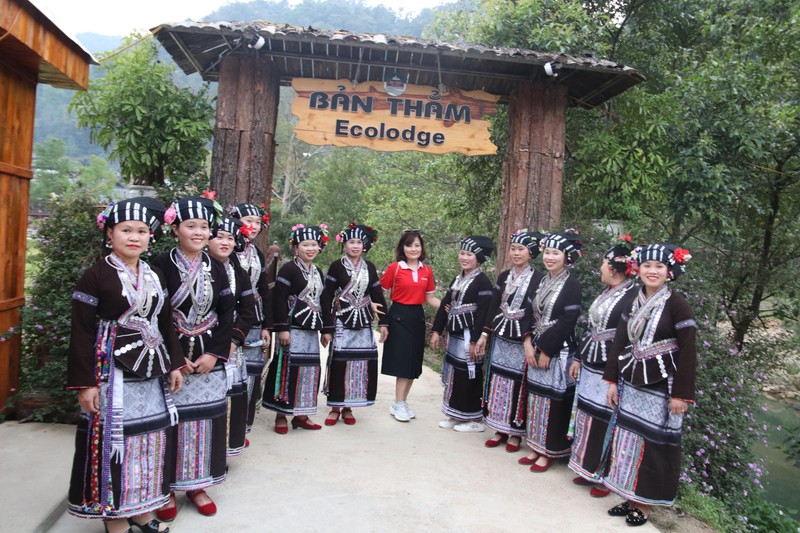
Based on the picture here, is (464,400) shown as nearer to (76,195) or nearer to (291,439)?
(291,439)

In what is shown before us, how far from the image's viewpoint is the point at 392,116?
6488mm

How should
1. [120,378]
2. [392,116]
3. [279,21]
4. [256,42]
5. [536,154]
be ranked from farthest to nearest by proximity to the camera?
[279,21] → [536,154] → [392,116] → [256,42] → [120,378]

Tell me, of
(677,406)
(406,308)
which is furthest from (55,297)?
(677,406)

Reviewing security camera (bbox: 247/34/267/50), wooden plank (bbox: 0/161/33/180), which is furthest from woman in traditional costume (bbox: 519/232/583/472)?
wooden plank (bbox: 0/161/33/180)

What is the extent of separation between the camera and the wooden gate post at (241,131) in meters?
6.07

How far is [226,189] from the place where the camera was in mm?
6062

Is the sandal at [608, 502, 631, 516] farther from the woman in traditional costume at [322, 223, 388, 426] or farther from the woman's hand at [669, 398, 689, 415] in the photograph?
the woman in traditional costume at [322, 223, 388, 426]

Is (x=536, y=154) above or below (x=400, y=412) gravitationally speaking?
above

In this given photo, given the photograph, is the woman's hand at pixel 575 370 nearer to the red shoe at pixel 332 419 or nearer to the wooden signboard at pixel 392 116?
the red shoe at pixel 332 419

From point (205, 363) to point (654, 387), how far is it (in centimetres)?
282

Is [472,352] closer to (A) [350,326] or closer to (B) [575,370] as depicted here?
(B) [575,370]

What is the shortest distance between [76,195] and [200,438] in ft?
9.30

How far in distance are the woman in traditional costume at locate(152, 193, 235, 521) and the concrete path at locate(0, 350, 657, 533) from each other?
0.79ft

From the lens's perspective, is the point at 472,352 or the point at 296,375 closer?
the point at 296,375
